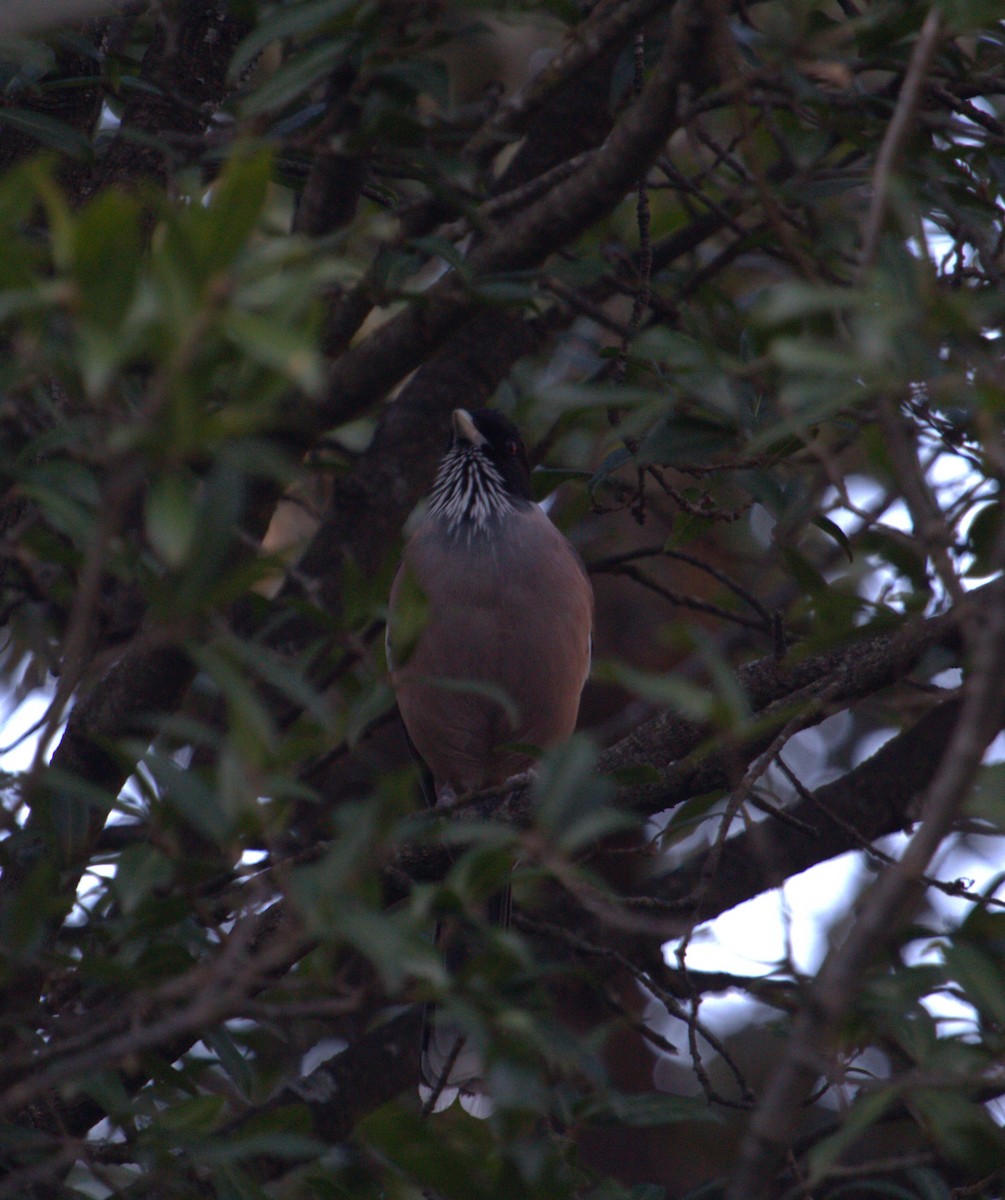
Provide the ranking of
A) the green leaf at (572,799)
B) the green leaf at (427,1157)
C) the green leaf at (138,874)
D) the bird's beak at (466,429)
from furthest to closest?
the bird's beak at (466,429), the green leaf at (138,874), the green leaf at (427,1157), the green leaf at (572,799)

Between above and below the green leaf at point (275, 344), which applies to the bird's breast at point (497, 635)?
above

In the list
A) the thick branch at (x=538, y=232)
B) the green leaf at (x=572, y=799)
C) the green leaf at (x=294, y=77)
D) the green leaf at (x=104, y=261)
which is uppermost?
the thick branch at (x=538, y=232)

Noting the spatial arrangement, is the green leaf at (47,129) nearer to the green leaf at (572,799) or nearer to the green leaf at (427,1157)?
the green leaf at (572,799)

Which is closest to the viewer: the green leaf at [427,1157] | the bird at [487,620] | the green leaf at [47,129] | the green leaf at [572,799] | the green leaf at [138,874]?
the green leaf at [572,799]

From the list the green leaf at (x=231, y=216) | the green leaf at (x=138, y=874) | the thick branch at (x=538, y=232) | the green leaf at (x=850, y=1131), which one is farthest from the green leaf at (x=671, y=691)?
the thick branch at (x=538, y=232)

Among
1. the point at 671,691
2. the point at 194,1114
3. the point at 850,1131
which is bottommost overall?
the point at 850,1131

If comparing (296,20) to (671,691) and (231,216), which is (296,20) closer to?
(231,216)

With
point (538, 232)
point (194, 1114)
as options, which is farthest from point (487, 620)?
point (194, 1114)

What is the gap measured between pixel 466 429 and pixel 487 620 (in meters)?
0.70

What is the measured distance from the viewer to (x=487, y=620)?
3762mm

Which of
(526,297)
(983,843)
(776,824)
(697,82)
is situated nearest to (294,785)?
(526,297)

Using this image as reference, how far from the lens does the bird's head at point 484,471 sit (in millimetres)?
4109

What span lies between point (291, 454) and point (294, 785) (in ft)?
4.72

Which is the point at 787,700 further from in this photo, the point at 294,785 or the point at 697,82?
the point at 294,785
